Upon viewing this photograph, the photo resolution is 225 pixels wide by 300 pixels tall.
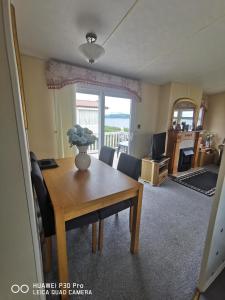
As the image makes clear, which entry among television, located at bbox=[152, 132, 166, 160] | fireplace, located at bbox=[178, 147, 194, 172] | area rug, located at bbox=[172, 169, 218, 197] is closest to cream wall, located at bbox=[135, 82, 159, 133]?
television, located at bbox=[152, 132, 166, 160]

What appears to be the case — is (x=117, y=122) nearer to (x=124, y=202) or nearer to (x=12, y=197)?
(x=124, y=202)

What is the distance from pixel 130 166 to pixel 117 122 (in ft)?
6.36

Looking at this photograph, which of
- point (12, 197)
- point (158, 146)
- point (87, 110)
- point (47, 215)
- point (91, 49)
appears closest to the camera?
point (12, 197)

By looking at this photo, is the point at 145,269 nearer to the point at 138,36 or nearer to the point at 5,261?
the point at 5,261

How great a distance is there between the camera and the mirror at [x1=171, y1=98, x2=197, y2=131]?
386 centimetres

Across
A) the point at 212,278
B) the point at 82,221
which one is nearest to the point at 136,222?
the point at 82,221

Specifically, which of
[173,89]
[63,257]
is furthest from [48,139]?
[173,89]

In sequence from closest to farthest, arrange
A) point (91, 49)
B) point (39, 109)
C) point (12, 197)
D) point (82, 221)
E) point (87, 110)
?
point (12, 197) < point (82, 221) < point (91, 49) < point (39, 109) < point (87, 110)

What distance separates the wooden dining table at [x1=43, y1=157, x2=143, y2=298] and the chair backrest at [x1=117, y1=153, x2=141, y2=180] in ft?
0.69

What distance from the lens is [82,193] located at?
1.24 metres

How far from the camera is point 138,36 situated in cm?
185

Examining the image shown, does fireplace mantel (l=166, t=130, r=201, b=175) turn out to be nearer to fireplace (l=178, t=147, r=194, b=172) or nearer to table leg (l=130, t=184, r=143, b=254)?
fireplace (l=178, t=147, r=194, b=172)

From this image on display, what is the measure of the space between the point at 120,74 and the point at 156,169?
2.18 meters

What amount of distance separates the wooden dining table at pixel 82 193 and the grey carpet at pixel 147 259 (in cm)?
20
